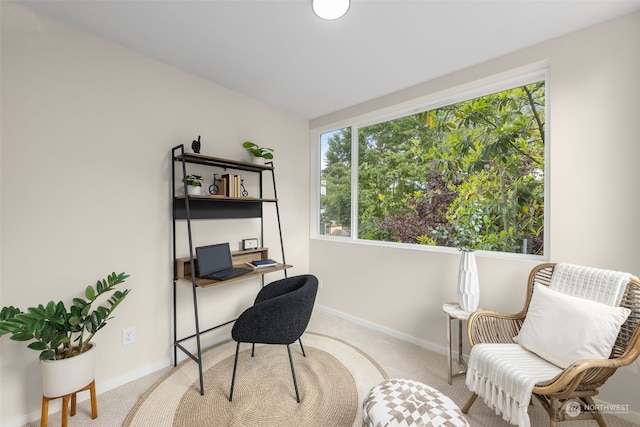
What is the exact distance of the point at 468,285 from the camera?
6.53 feet

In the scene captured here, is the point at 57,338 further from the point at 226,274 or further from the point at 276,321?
the point at 276,321

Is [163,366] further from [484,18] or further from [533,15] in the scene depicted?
[533,15]

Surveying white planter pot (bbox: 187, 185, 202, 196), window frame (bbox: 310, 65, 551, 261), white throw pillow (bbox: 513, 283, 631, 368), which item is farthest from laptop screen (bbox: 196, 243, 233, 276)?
white throw pillow (bbox: 513, 283, 631, 368)

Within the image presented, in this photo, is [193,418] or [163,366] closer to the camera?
[193,418]

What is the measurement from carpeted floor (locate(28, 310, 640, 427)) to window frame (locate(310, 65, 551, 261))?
943mm

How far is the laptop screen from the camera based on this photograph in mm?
2184

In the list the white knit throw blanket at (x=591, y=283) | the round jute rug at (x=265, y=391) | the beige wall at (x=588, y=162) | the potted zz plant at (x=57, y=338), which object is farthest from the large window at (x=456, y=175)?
the potted zz plant at (x=57, y=338)

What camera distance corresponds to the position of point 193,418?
1.64 m

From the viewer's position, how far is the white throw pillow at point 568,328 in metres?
1.36

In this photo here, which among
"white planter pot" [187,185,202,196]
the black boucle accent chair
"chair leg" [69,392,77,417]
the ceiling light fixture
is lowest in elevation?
"chair leg" [69,392,77,417]

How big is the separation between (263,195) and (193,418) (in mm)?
2001

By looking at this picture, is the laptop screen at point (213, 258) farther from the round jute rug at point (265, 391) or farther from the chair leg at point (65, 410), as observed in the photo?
the chair leg at point (65, 410)

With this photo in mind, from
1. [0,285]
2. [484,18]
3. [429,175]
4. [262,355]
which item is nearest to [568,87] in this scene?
[484,18]

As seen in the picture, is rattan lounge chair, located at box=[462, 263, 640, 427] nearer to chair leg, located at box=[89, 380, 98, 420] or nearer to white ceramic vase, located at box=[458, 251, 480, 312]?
white ceramic vase, located at box=[458, 251, 480, 312]
